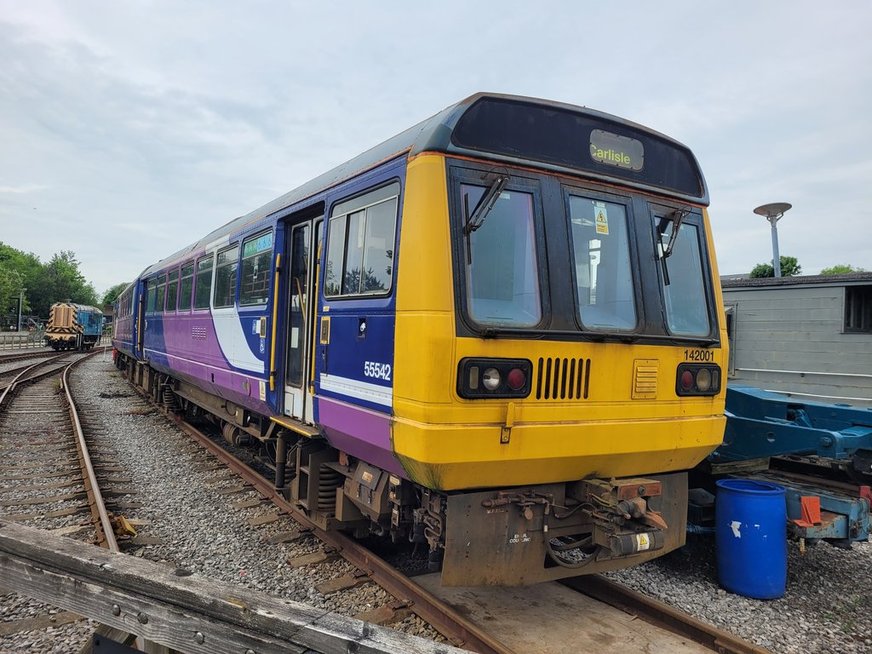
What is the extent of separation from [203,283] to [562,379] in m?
6.35

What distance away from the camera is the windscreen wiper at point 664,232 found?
4.16m

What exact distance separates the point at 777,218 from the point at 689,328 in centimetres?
919

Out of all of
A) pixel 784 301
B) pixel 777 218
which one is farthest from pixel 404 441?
pixel 777 218

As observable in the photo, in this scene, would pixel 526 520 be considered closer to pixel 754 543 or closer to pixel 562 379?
pixel 562 379

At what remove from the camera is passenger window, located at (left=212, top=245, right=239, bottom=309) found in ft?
23.0

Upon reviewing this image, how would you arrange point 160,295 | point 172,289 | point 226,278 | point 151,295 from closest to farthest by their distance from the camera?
point 226,278
point 172,289
point 160,295
point 151,295

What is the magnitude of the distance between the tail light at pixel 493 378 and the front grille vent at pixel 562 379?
3.7 inches

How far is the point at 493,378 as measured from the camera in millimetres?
3377

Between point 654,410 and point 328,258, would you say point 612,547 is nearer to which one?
point 654,410

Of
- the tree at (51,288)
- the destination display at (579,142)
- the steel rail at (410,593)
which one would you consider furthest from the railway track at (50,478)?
the tree at (51,288)

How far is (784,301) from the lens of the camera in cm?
970

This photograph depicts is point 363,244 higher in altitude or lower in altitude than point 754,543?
higher

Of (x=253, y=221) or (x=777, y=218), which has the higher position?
(x=777, y=218)

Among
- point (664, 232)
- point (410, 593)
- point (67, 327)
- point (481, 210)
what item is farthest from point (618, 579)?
point (67, 327)
